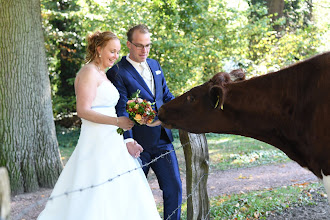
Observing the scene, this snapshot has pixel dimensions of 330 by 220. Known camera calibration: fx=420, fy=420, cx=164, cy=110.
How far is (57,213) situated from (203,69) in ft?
41.5

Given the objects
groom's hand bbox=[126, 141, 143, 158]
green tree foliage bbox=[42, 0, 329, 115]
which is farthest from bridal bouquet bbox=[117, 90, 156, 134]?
green tree foliage bbox=[42, 0, 329, 115]

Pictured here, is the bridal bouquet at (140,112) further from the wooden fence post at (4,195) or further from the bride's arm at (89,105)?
the wooden fence post at (4,195)

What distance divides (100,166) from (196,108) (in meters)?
1.06

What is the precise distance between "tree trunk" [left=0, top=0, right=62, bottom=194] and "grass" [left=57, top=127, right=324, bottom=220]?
266 centimetres

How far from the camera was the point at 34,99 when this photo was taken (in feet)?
26.1

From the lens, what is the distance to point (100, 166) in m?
3.93

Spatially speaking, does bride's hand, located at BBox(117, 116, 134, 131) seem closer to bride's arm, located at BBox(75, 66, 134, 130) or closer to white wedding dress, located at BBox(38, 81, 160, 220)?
bride's arm, located at BBox(75, 66, 134, 130)

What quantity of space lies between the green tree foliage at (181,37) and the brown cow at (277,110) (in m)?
8.45

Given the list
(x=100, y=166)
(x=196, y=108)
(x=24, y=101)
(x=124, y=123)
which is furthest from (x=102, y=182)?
(x=24, y=101)

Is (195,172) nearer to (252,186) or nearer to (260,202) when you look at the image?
(260,202)

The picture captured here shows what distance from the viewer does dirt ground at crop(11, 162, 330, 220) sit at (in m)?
5.68

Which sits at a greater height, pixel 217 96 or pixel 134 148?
pixel 217 96

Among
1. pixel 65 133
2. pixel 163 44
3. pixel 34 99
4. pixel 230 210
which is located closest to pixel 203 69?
pixel 163 44

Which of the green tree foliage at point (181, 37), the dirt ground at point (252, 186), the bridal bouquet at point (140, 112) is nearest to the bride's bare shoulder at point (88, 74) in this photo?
the bridal bouquet at point (140, 112)
